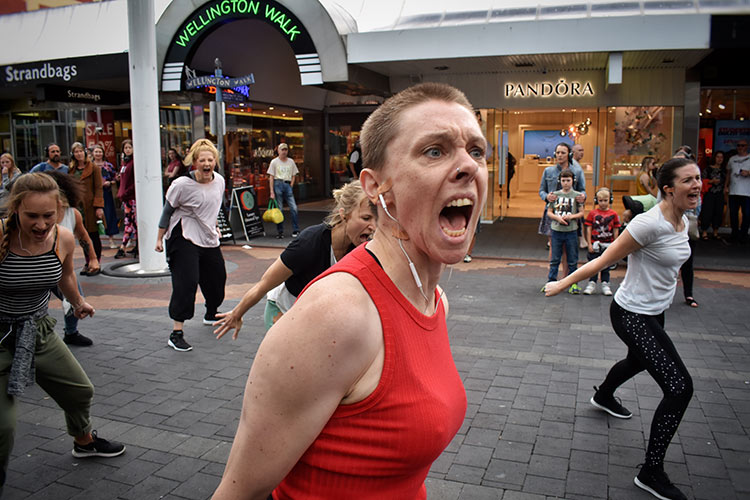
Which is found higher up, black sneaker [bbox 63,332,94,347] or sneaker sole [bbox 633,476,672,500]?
black sneaker [bbox 63,332,94,347]

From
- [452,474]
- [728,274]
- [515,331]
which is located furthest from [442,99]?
[728,274]

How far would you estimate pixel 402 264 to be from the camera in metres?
1.58

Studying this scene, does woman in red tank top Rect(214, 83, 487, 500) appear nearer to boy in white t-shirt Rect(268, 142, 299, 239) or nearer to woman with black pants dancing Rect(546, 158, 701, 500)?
woman with black pants dancing Rect(546, 158, 701, 500)

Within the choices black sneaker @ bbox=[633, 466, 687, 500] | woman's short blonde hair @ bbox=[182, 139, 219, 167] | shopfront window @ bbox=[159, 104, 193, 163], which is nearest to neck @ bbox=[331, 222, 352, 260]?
black sneaker @ bbox=[633, 466, 687, 500]

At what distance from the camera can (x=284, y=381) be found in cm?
133

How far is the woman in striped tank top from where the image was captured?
143 inches

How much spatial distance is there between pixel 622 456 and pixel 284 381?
3.68 meters

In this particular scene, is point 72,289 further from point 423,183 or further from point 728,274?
point 728,274

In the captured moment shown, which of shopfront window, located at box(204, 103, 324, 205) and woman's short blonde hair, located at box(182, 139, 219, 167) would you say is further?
shopfront window, located at box(204, 103, 324, 205)

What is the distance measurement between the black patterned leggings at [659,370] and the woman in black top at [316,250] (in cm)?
185

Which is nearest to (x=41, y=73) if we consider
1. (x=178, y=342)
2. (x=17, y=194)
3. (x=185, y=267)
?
(x=185, y=267)

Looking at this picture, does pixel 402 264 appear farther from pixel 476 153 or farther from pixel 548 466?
pixel 548 466

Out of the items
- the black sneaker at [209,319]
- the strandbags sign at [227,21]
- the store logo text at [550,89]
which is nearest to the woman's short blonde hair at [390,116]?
the black sneaker at [209,319]

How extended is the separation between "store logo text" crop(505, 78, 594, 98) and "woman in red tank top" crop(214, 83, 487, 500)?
15176 millimetres
